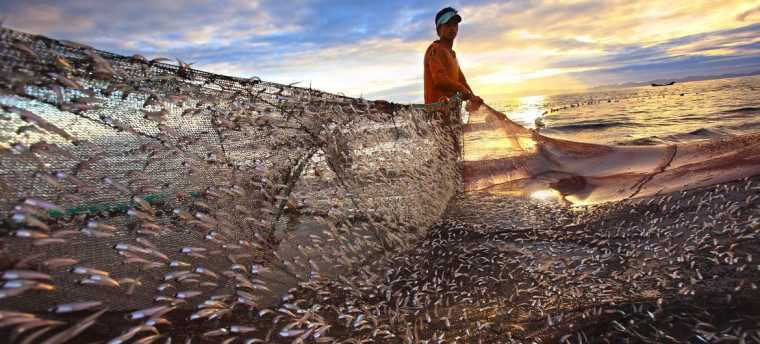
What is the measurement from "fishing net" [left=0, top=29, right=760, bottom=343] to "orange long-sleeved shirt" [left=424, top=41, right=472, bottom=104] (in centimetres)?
147

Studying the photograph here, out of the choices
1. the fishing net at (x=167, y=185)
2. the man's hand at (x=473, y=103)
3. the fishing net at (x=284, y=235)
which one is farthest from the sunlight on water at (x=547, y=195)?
the fishing net at (x=167, y=185)

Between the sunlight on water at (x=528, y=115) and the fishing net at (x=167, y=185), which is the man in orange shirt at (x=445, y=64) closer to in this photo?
the fishing net at (x=167, y=185)

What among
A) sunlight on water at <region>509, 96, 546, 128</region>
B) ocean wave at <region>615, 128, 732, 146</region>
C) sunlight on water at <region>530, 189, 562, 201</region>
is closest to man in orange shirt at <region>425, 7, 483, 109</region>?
sunlight on water at <region>530, 189, 562, 201</region>

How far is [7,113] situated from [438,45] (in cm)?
577

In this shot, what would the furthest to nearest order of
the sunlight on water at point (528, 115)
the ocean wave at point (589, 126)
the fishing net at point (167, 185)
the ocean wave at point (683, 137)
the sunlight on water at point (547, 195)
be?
1. the sunlight on water at point (528, 115)
2. the ocean wave at point (589, 126)
3. the ocean wave at point (683, 137)
4. the sunlight on water at point (547, 195)
5. the fishing net at point (167, 185)

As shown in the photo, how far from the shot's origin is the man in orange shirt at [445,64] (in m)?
6.77

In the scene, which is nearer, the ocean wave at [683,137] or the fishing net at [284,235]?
the fishing net at [284,235]

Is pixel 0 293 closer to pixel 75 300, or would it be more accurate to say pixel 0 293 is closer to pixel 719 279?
pixel 75 300

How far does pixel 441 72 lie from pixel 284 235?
4.11m

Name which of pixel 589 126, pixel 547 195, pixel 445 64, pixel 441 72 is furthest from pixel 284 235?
pixel 589 126

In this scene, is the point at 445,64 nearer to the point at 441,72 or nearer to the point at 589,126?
the point at 441,72

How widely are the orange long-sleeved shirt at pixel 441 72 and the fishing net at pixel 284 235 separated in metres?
1.47

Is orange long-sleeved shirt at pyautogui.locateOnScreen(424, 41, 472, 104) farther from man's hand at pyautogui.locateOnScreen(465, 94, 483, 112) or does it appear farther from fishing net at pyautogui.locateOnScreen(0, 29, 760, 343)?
fishing net at pyautogui.locateOnScreen(0, 29, 760, 343)

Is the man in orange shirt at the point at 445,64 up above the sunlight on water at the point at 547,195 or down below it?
above
